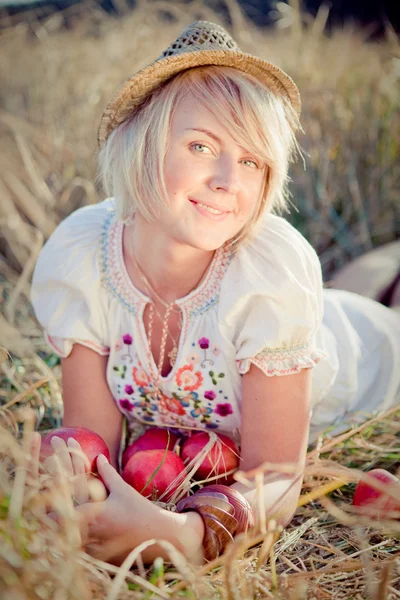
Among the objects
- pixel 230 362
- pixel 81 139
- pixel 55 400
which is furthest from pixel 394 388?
pixel 81 139

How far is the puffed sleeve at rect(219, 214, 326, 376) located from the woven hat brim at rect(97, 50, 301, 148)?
454 millimetres

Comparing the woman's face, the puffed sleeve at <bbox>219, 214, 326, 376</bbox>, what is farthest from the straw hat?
the puffed sleeve at <bbox>219, 214, 326, 376</bbox>

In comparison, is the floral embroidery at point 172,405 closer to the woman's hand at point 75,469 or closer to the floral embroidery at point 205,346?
the floral embroidery at point 205,346

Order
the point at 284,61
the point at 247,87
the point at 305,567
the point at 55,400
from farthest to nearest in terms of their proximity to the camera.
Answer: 1. the point at 284,61
2. the point at 55,400
3. the point at 247,87
4. the point at 305,567

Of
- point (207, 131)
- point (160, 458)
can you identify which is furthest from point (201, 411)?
point (207, 131)

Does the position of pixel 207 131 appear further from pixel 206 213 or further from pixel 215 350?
pixel 215 350

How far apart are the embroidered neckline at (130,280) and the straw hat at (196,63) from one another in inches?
17.1

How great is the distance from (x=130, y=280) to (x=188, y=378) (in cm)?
37

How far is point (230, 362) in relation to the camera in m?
1.98

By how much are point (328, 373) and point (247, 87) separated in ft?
3.44

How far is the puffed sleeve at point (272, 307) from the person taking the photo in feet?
6.07

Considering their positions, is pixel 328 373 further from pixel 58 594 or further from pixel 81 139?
pixel 81 139

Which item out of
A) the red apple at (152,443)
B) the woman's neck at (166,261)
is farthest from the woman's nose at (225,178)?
the red apple at (152,443)

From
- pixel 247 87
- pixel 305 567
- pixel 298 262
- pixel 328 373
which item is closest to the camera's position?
pixel 305 567
